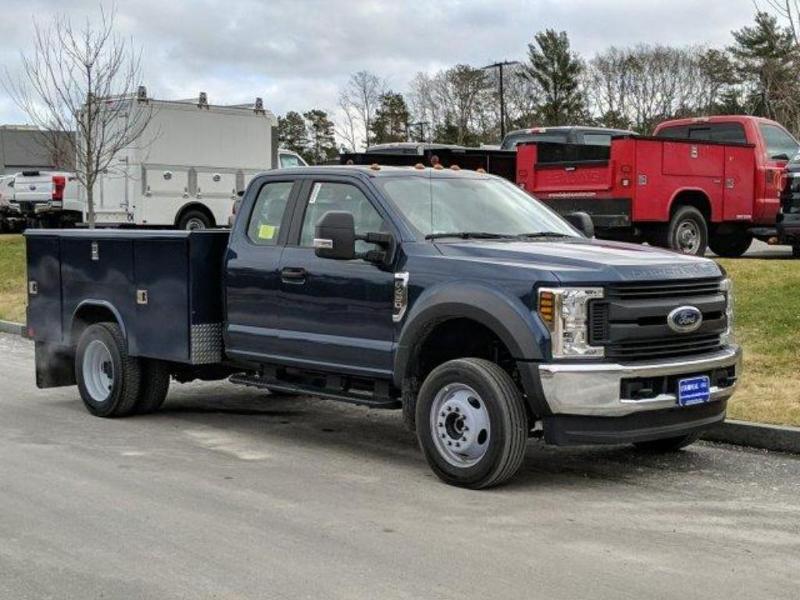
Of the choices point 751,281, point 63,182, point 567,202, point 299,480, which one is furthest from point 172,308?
point 63,182

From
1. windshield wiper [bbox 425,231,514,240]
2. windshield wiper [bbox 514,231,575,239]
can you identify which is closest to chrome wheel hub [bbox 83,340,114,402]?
windshield wiper [bbox 425,231,514,240]

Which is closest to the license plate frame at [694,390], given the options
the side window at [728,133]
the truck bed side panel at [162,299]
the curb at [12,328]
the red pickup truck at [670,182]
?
the truck bed side panel at [162,299]

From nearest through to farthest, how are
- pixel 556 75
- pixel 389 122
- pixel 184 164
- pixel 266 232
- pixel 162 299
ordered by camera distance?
pixel 266 232, pixel 162 299, pixel 184 164, pixel 389 122, pixel 556 75

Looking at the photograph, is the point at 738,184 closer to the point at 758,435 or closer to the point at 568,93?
the point at 758,435

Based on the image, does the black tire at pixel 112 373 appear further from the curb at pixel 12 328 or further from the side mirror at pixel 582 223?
the curb at pixel 12 328

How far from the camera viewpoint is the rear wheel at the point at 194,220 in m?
23.3

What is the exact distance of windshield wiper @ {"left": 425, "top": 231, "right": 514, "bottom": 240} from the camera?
23.7 feet

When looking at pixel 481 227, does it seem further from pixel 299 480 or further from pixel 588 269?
pixel 299 480

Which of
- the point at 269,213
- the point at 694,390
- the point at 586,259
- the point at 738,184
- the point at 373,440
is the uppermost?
the point at 738,184

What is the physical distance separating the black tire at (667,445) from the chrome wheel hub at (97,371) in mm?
4294

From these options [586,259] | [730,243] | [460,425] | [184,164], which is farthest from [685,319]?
[184,164]

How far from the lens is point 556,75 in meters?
76.1

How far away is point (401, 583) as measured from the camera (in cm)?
486

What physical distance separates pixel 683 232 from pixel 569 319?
941cm
